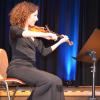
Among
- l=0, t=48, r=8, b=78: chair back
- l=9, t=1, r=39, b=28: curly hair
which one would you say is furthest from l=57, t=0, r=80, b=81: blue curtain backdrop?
l=9, t=1, r=39, b=28: curly hair

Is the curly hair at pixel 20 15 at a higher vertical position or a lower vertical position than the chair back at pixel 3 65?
higher

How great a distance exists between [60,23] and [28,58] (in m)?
2.99

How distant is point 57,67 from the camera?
624 centimetres

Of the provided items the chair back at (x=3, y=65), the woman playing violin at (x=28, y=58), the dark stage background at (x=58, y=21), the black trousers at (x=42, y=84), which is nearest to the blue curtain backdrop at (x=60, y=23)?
the dark stage background at (x=58, y=21)

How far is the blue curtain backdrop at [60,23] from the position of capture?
→ 6.18 meters

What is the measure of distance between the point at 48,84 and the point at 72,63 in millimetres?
3108

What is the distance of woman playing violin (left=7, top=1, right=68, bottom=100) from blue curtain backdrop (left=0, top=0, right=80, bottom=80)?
265 centimetres

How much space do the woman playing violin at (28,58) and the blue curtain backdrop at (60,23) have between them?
2652 mm

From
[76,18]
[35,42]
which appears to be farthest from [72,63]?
[35,42]

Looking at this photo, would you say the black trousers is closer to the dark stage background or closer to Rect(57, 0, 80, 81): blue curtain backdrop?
the dark stage background

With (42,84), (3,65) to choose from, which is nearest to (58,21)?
(3,65)

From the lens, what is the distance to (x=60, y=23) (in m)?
6.30

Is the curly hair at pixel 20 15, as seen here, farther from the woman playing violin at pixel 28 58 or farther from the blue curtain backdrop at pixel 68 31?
the blue curtain backdrop at pixel 68 31

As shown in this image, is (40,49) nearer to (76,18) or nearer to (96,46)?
(96,46)
